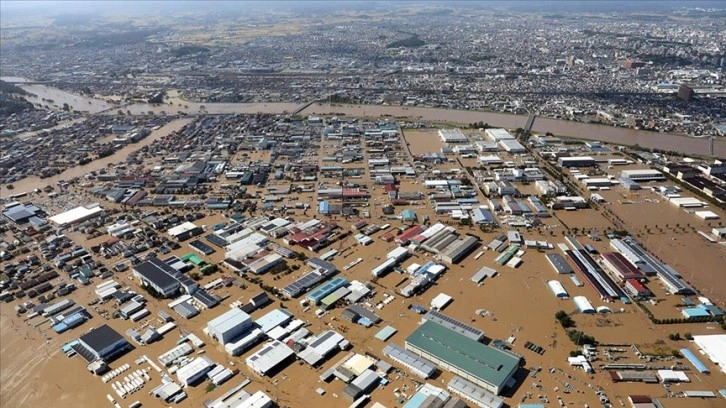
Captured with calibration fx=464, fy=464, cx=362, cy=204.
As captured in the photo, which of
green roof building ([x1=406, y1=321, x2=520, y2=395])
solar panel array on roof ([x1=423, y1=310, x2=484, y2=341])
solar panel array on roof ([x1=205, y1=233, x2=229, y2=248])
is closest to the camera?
green roof building ([x1=406, y1=321, x2=520, y2=395])

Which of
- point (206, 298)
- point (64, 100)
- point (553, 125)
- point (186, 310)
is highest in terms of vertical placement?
point (553, 125)

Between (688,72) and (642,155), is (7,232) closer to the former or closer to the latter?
(642,155)

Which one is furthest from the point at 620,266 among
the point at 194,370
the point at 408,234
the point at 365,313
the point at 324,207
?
the point at 194,370

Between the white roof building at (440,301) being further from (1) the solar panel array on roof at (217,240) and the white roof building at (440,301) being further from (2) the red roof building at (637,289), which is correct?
(1) the solar panel array on roof at (217,240)

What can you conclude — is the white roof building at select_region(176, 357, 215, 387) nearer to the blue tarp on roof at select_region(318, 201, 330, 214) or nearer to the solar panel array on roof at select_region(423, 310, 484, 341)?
the solar panel array on roof at select_region(423, 310, 484, 341)

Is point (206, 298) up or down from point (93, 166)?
down

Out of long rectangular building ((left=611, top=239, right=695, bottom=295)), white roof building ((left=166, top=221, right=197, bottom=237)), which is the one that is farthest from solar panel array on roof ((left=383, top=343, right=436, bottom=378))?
white roof building ((left=166, top=221, right=197, bottom=237))

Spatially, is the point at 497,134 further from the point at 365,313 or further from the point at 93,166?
the point at 93,166

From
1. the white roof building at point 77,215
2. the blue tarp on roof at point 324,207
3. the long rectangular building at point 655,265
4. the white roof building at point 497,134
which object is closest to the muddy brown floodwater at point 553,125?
the white roof building at point 497,134
